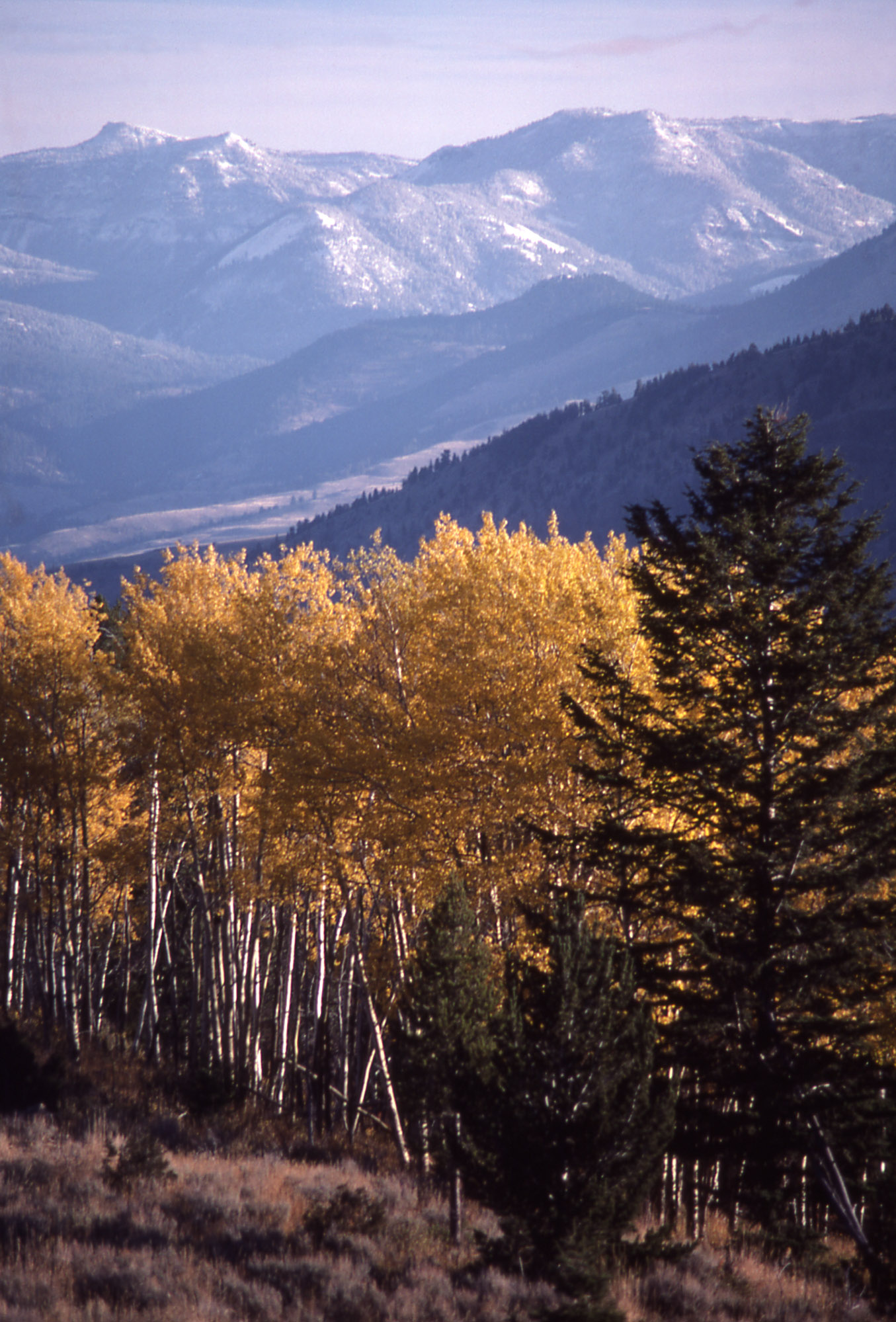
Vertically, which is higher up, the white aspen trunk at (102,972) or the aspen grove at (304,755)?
the aspen grove at (304,755)

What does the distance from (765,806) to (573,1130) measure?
16.4ft

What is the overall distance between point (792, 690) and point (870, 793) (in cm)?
179

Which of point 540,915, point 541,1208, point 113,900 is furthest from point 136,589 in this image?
point 541,1208

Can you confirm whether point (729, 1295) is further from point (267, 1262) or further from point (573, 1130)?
point (267, 1262)

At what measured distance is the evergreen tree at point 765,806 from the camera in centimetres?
1211

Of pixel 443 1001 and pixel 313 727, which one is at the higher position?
pixel 313 727

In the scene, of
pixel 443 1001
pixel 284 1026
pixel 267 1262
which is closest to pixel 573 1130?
pixel 443 1001

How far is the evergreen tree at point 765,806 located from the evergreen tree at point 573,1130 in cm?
309

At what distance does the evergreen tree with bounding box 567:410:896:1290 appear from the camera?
12109mm

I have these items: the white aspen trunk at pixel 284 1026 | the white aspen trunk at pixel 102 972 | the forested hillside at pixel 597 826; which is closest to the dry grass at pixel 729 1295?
the forested hillside at pixel 597 826

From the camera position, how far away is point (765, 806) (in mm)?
12586

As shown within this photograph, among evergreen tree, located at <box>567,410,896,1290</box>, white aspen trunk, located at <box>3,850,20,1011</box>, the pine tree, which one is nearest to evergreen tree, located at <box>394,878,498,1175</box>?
the pine tree

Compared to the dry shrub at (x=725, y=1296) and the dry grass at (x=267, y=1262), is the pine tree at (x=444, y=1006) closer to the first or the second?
the dry grass at (x=267, y=1262)

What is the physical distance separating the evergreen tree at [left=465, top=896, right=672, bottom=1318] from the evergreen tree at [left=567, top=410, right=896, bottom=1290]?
121 inches
